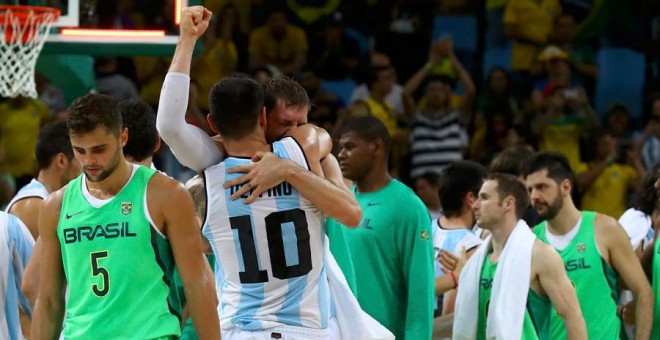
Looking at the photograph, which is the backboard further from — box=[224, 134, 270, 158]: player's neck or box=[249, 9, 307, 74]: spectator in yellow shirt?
box=[249, 9, 307, 74]: spectator in yellow shirt

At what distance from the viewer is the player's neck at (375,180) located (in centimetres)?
780

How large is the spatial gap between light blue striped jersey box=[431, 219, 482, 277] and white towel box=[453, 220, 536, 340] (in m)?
1.12

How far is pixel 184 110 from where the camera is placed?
5.40 m

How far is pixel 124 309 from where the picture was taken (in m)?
5.32

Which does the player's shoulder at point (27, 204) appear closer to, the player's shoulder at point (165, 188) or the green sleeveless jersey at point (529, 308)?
the player's shoulder at point (165, 188)

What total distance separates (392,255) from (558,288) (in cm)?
104

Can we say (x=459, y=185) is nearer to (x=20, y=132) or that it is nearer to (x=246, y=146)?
(x=246, y=146)

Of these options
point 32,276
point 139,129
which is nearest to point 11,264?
point 32,276

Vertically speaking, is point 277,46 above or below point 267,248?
above

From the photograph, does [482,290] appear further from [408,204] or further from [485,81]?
[485,81]

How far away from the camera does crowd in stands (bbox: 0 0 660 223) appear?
13547 millimetres

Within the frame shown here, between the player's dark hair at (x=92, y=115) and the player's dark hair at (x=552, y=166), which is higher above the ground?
the player's dark hair at (x=92, y=115)

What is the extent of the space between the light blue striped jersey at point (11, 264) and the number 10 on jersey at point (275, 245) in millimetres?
1918

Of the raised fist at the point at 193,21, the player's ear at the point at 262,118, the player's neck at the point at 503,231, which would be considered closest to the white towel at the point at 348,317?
the player's ear at the point at 262,118
